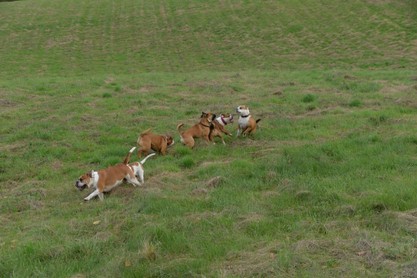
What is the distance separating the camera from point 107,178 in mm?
8203

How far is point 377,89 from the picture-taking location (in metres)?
16.1

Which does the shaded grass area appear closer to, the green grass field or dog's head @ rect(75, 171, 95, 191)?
the green grass field

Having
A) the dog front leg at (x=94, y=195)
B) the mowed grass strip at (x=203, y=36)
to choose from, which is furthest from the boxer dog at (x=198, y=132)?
the mowed grass strip at (x=203, y=36)

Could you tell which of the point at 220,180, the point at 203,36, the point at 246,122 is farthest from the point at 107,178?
the point at 203,36

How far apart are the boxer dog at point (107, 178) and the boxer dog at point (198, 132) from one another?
2334mm

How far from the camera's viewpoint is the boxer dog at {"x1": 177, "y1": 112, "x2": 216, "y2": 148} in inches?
426

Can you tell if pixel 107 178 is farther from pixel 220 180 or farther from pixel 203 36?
pixel 203 36

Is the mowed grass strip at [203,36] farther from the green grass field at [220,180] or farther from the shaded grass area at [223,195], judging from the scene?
the shaded grass area at [223,195]

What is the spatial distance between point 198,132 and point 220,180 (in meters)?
3.04

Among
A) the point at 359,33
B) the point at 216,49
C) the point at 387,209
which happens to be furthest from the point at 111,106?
the point at 359,33

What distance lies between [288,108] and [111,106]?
5894 millimetres

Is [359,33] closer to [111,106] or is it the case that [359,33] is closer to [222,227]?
[111,106]

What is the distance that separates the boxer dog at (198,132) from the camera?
10.8 meters

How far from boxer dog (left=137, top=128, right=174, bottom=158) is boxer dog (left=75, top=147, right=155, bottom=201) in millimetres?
1630
